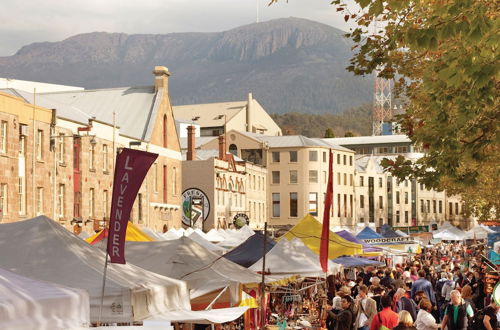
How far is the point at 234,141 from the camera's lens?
112312 millimetres

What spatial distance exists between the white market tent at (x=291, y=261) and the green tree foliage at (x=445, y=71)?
15.4 feet

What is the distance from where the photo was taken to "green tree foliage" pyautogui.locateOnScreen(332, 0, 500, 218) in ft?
39.5

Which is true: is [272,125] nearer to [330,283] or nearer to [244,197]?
[244,197]

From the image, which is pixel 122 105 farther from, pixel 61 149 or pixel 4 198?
pixel 4 198

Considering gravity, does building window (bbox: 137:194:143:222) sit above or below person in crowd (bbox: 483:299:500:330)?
above

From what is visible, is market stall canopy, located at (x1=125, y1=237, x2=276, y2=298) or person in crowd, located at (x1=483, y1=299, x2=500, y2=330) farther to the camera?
market stall canopy, located at (x1=125, y1=237, x2=276, y2=298)

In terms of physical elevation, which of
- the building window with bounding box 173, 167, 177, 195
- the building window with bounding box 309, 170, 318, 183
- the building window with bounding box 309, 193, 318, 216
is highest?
the building window with bounding box 309, 170, 318, 183

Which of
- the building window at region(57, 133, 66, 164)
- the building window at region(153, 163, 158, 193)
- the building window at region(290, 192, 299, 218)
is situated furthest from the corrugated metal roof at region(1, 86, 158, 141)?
the building window at region(290, 192, 299, 218)

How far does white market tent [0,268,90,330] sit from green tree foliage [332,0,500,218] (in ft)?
16.7

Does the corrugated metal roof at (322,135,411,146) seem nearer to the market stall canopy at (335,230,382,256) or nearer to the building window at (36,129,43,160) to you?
the building window at (36,129,43,160)

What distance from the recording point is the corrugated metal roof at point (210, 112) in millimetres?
132000

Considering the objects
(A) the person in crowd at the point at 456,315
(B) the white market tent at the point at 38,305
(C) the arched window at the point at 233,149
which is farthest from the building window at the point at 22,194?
(C) the arched window at the point at 233,149

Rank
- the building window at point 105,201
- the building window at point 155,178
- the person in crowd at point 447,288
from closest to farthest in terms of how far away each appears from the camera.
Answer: the person in crowd at point 447,288 < the building window at point 105,201 < the building window at point 155,178

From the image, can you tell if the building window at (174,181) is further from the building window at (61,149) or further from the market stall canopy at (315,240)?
the market stall canopy at (315,240)
